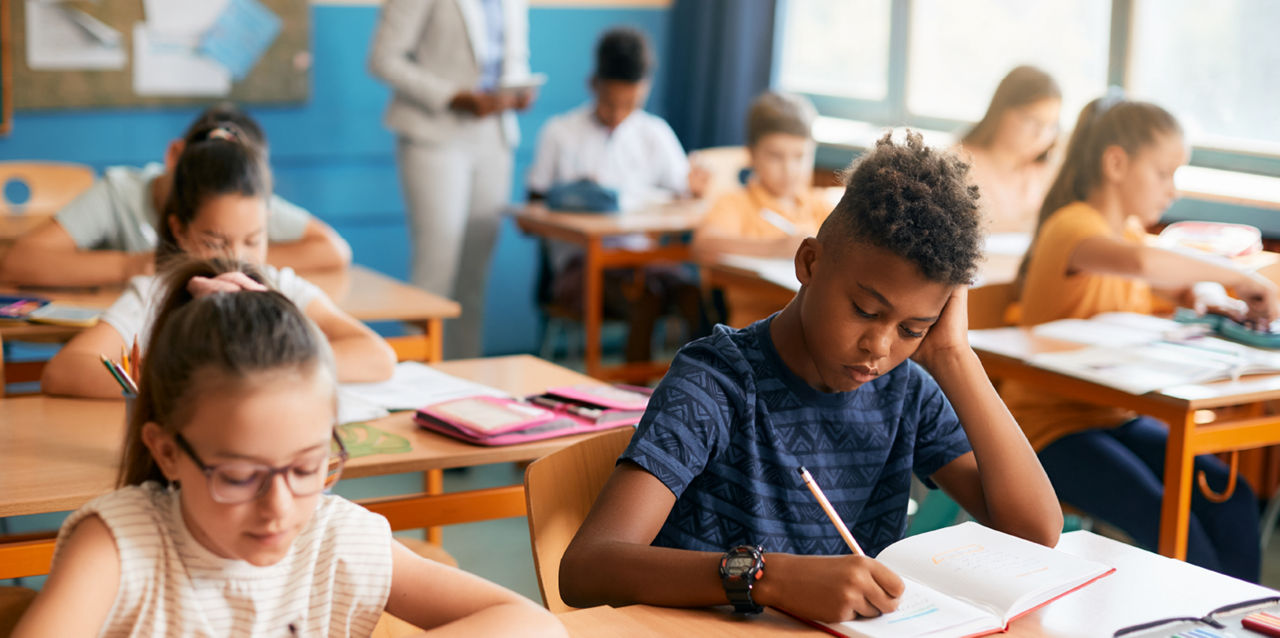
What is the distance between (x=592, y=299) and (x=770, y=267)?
87 centimetres

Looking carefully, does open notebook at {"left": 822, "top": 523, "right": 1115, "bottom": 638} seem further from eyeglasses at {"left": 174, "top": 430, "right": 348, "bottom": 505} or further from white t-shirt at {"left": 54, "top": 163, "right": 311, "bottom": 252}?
white t-shirt at {"left": 54, "top": 163, "right": 311, "bottom": 252}

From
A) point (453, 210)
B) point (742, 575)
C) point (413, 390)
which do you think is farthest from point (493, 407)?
point (453, 210)

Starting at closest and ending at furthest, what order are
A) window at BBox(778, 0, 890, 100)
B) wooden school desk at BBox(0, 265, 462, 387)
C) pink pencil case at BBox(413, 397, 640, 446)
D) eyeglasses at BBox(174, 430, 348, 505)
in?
eyeglasses at BBox(174, 430, 348, 505) < pink pencil case at BBox(413, 397, 640, 446) < wooden school desk at BBox(0, 265, 462, 387) < window at BBox(778, 0, 890, 100)

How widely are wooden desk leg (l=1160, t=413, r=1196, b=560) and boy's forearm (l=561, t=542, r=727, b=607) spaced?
4.29 feet

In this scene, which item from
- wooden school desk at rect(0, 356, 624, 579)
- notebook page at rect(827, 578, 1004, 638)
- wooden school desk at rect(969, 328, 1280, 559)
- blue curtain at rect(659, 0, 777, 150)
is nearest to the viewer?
notebook page at rect(827, 578, 1004, 638)

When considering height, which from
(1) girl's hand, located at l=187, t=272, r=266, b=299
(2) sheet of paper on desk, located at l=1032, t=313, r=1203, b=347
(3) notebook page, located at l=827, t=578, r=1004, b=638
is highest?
(1) girl's hand, located at l=187, t=272, r=266, b=299

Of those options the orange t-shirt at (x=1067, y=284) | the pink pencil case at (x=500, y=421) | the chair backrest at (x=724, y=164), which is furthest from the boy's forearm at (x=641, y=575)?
the chair backrest at (x=724, y=164)

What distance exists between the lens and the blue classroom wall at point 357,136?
4.57 m

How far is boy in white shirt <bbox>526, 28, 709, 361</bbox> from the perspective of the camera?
14.4 ft

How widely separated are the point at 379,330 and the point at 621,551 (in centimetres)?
418

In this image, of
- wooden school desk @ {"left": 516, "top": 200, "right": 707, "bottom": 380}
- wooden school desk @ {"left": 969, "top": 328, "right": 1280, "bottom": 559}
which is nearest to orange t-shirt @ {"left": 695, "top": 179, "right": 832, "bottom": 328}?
wooden school desk @ {"left": 516, "top": 200, "right": 707, "bottom": 380}

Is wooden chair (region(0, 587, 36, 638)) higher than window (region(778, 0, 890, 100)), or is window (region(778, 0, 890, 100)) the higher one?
window (region(778, 0, 890, 100))

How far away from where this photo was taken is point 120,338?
2047mm

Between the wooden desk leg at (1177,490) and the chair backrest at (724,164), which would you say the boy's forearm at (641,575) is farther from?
the chair backrest at (724,164)
